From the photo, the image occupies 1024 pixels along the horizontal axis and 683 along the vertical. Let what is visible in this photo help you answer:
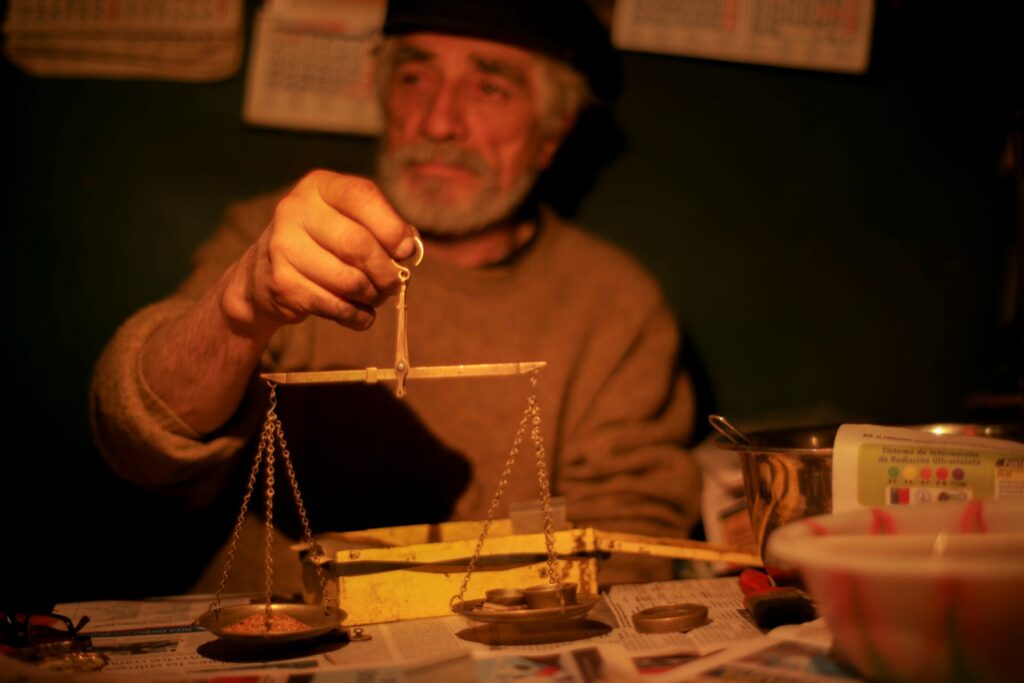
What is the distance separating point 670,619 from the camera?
109 centimetres

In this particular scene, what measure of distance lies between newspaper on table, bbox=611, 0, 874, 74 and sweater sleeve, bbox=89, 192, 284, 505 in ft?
3.18

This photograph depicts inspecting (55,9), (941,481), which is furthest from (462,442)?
(55,9)

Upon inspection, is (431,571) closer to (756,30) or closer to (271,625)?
(271,625)

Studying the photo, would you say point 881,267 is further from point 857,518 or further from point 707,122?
point 857,518

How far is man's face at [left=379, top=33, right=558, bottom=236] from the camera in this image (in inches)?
63.8

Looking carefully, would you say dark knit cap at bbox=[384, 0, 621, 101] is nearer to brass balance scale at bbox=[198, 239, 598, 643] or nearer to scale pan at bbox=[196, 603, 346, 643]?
brass balance scale at bbox=[198, 239, 598, 643]

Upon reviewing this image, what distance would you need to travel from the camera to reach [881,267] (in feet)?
6.09

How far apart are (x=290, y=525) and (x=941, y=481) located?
1.04 metres

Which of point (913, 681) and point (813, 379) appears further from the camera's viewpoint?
point (813, 379)

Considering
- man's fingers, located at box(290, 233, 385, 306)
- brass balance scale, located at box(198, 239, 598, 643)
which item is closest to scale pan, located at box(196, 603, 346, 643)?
brass balance scale, located at box(198, 239, 598, 643)

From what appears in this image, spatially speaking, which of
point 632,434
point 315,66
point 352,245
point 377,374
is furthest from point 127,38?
point 632,434

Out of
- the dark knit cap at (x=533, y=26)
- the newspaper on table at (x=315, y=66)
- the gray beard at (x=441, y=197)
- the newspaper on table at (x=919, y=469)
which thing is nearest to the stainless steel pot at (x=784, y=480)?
the newspaper on table at (x=919, y=469)

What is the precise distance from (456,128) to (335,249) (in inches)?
22.8

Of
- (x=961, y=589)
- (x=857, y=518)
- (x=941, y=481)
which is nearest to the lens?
(x=961, y=589)
